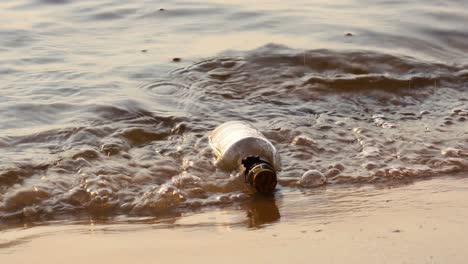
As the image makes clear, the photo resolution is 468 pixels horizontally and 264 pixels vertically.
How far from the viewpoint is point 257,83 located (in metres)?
5.61

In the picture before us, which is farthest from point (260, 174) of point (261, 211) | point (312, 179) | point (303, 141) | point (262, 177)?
point (303, 141)

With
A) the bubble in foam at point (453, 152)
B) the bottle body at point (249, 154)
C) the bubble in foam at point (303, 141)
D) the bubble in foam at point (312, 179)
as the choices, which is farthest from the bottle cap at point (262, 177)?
the bubble in foam at point (453, 152)

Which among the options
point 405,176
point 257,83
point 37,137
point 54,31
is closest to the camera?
point 405,176

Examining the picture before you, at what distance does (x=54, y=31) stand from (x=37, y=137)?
2220 mm

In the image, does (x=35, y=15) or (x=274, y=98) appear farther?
(x=35, y=15)

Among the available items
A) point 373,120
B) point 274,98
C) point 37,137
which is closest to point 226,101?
point 274,98

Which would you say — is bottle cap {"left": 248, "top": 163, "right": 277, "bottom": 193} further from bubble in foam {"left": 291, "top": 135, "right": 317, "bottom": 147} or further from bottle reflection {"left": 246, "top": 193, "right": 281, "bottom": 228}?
bubble in foam {"left": 291, "top": 135, "right": 317, "bottom": 147}

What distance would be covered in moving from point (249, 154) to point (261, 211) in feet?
1.20

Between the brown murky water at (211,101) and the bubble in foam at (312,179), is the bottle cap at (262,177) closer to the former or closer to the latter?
the brown murky water at (211,101)

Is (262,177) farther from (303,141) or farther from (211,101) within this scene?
(211,101)

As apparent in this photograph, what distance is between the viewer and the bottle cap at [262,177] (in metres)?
3.74

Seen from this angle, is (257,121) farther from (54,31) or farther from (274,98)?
(54,31)

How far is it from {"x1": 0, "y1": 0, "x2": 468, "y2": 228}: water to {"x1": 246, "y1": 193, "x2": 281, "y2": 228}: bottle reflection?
12 mm

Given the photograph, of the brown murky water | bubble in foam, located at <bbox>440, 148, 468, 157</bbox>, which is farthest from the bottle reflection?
bubble in foam, located at <bbox>440, 148, 468, 157</bbox>
